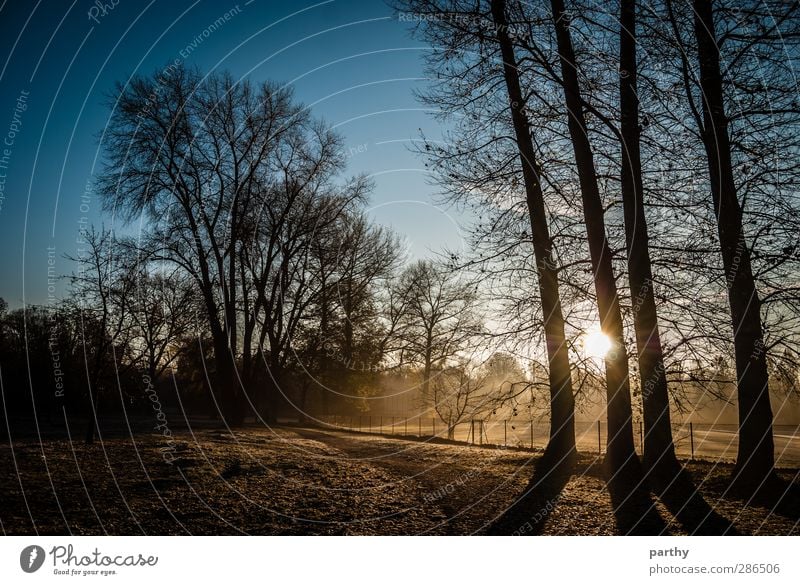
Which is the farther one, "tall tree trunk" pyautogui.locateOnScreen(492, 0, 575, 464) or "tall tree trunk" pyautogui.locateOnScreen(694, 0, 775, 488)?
"tall tree trunk" pyautogui.locateOnScreen(492, 0, 575, 464)

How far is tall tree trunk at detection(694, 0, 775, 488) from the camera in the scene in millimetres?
7961

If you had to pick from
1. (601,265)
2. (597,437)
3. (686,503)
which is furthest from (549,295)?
(597,437)

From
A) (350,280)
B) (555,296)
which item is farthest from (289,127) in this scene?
(555,296)

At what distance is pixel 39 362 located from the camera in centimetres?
2659

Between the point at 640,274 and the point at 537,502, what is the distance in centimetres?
428

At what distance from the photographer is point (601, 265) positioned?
9.16 meters

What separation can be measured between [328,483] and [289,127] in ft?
49.1

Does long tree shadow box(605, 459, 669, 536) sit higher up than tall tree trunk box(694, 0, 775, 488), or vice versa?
tall tree trunk box(694, 0, 775, 488)

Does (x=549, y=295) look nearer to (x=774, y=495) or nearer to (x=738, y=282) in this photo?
(x=738, y=282)

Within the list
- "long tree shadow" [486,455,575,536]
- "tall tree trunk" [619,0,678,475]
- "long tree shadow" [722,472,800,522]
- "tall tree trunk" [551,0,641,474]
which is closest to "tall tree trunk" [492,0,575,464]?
"long tree shadow" [486,455,575,536]

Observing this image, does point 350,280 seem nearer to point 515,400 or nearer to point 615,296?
point 515,400

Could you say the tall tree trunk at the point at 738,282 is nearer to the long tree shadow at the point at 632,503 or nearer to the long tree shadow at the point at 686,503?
the long tree shadow at the point at 686,503

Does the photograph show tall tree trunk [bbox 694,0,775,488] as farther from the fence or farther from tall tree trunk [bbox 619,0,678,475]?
the fence

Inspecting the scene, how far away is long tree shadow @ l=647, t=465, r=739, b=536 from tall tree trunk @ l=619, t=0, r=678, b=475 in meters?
0.22
